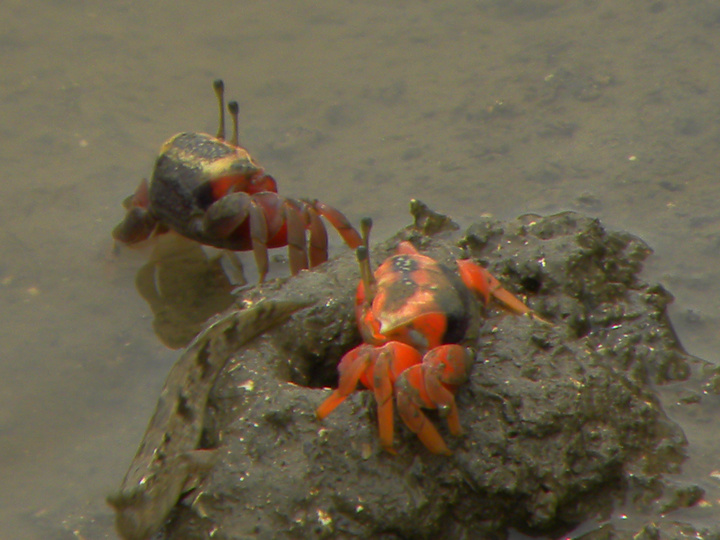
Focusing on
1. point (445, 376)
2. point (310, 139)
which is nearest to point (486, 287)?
point (445, 376)

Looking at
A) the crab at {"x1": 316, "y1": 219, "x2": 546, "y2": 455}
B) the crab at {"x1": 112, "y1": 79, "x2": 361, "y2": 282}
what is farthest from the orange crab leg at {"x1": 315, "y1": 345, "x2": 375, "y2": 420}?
the crab at {"x1": 112, "y1": 79, "x2": 361, "y2": 282}

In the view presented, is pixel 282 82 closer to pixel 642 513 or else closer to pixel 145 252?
pixel 145 252

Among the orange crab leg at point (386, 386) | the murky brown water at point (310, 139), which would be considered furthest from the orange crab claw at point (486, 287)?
the murky brown water at point (310, 139)

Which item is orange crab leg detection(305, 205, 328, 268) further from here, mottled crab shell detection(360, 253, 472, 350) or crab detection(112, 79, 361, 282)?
mottled crab shell detection(360, 253, 472, 350)

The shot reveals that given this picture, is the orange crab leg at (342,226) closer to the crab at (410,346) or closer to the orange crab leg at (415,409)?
the crab at (410,346)

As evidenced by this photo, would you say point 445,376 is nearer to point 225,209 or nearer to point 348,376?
point 348,376

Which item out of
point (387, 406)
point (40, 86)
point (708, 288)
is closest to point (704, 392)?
point (708, 288)

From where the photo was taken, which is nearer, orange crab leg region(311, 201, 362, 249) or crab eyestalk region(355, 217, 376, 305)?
crab eyestalk region(355, 217, 376, 305)
